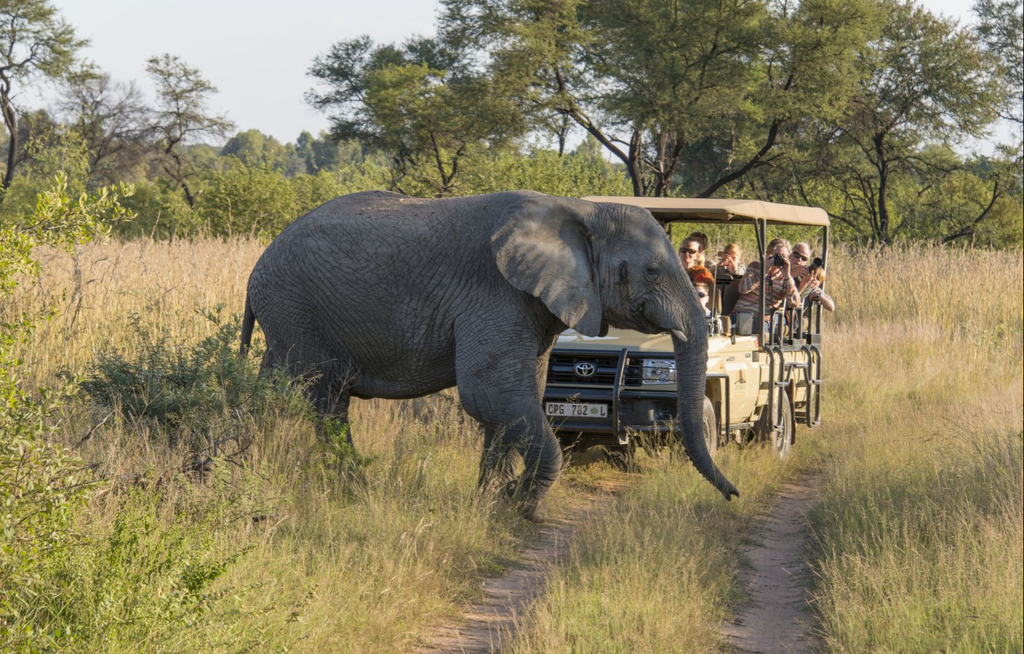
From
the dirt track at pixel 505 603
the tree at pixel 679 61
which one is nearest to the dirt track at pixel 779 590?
the dirt track at pixel 505 603

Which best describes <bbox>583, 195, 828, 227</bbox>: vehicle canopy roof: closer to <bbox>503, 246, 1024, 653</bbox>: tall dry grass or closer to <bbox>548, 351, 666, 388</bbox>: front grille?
<bbox>548, 351, 666, 388</bbox>: front grille

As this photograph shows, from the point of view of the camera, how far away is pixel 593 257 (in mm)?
7297

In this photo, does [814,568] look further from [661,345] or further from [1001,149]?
[1001,149]

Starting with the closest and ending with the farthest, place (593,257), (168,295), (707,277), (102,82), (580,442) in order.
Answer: (593,257) < (580,442) < (707,277) < (168,295) < (102,82)

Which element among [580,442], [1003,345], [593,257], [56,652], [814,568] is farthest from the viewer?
[1003,345]

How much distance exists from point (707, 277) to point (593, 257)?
110 inches

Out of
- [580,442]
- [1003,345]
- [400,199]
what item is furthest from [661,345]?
[1003,345]

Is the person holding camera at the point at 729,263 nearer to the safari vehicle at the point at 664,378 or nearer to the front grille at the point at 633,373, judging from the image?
the safari vehicle at the point at 664,378

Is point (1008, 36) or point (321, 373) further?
point (1008, 36)

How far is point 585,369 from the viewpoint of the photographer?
873 centimetres

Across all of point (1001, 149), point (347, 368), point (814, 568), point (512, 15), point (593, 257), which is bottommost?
point (814, 568)

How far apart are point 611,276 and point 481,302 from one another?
2.62 ft

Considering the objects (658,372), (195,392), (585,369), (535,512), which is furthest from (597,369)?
(195,392)

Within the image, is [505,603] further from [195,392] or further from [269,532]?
[195,392]
